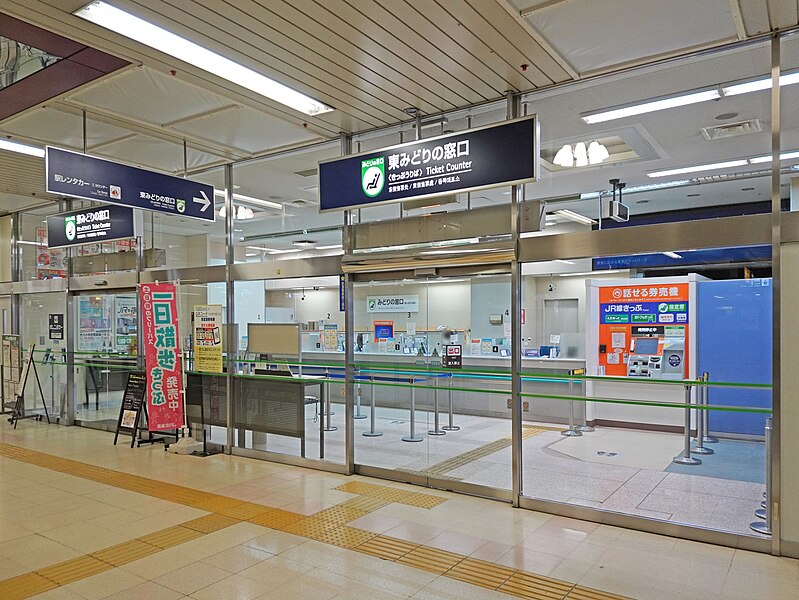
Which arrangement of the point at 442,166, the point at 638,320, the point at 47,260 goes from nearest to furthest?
the point at 442,166
the point at 638,320
the point at 47,260

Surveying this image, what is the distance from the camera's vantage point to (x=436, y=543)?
4.17 meters

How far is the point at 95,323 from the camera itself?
9.00 meters

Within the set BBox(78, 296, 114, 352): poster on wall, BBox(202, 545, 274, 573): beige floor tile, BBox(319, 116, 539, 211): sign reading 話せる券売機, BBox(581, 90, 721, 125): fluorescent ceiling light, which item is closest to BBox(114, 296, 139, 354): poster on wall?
BBox(78, 296, 114, 352): poster on wall

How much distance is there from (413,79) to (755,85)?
2676 millimetres

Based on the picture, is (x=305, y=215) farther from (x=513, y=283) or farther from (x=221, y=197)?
(x=513, y=283)

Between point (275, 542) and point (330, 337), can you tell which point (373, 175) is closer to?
point (330, 337)

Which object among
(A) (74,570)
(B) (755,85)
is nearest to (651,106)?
(B) (755,85)

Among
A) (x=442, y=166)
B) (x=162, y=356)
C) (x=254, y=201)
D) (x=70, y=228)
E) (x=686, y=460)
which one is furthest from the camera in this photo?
(x=254, y=201)

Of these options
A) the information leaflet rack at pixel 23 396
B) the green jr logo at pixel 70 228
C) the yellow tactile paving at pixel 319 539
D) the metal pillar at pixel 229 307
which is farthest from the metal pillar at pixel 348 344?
the information leaflet rack at pixel 23 396

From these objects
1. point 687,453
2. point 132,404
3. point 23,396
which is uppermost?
point 132,404

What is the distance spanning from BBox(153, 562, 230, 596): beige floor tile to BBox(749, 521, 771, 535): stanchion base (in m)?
3.59

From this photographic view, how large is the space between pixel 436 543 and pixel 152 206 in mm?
4162

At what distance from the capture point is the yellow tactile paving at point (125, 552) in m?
3.96

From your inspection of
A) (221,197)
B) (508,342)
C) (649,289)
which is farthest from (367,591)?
(649,289)
